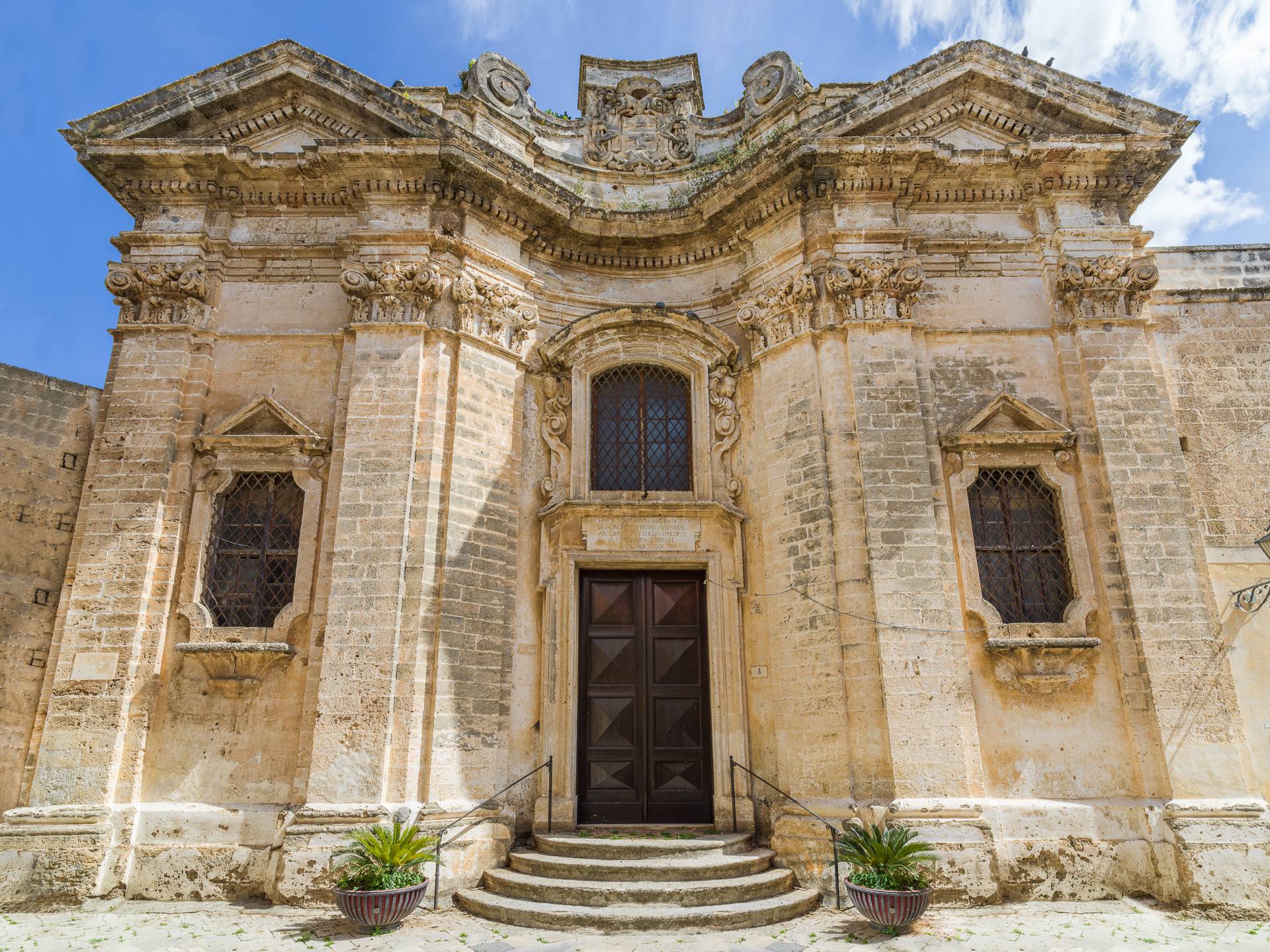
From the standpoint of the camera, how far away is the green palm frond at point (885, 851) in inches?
270

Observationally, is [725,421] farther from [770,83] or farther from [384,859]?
[384,859]

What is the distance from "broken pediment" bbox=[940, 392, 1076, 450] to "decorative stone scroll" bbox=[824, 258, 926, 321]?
142 centimetres

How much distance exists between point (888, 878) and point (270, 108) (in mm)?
11402

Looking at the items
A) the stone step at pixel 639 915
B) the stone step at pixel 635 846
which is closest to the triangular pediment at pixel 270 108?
the stone step at pixel 635 846

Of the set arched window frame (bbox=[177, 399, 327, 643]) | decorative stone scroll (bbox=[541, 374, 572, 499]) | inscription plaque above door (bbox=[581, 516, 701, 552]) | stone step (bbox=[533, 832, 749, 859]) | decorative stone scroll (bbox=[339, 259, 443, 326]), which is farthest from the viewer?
decorative stone scroll (bbox=[541, 374, 572, 499])

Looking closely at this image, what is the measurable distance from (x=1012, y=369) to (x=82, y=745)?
10980mm

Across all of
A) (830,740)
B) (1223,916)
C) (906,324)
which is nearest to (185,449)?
(830,740)

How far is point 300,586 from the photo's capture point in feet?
29.5

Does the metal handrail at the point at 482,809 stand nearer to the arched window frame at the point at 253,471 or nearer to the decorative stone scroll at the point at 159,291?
the arched window frame at the point at 253,471

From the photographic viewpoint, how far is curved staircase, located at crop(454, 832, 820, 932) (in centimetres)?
697

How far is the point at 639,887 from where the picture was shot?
287 inches

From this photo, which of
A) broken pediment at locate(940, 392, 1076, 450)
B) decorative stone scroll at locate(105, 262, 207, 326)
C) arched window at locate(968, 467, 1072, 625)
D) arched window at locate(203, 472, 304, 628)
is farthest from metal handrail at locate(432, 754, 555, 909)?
decorative stone scroll at locate(105, 262, 207, 326)

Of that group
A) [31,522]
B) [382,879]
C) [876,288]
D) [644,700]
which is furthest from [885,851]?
[31,522]

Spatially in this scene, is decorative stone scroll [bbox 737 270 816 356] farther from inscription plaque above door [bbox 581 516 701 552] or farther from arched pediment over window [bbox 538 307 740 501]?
inscription plaque above door [bbox 581 516 701 552]
